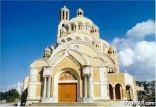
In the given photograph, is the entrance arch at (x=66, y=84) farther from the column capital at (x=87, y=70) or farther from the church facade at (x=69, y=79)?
the column capital at (x=87, y=70)

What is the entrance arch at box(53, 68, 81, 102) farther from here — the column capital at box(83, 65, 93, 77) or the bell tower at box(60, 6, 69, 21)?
the bell tower at box(60, 6, 69, 21)

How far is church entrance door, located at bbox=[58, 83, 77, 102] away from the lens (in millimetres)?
19688

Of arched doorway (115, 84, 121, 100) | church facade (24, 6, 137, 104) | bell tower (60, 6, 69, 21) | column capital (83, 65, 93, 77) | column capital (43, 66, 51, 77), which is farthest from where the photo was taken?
bell tower (60, 6, 69, 21)

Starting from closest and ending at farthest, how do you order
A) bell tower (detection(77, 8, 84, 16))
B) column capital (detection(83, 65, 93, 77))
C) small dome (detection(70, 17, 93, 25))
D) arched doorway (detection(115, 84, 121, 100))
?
column capital (detection(83, 65, 93, 77)) < arched doorway (detection(115, 84, 121, 100)) < small dome (detection(70, 17, 93, 25)) < bell tower (detection(77, 8, 84, 16))

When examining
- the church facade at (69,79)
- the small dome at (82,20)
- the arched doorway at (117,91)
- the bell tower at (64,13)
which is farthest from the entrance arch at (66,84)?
the bell tower at (64,13)

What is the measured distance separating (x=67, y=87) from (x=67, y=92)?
0.43 metres

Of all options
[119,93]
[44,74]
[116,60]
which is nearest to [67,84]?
[44,74]

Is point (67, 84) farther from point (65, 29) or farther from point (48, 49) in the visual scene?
point (65, 29)

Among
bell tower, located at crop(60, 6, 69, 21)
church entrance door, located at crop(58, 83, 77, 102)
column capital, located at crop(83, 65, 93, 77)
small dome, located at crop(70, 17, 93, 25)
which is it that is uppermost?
bell tower, located at crop(60, 6, 69, 21)

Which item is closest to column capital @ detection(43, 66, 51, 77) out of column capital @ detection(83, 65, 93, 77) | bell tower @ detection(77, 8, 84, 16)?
column capital @ detection(83, 65, 93, 77)

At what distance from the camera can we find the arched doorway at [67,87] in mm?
19750

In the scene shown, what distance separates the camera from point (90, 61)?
66.1 feet

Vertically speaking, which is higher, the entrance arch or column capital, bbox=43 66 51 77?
column capital, bbox=43 66 51 77

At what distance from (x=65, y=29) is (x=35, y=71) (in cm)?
1083
